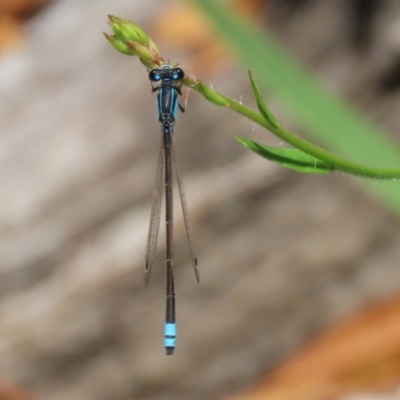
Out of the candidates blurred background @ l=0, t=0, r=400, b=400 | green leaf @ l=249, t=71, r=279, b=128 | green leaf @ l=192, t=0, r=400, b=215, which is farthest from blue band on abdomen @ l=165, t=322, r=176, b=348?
green leaf @ l=249, t=71, r=279, b=128

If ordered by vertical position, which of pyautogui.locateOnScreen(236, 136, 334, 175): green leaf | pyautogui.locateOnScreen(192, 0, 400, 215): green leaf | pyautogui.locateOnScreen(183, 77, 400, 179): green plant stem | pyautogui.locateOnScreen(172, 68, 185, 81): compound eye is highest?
pyautogui.locateOnScreen(192, 0, 400, 215): green leaf

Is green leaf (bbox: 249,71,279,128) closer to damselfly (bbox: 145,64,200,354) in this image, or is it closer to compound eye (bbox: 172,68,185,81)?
compound eye (bbox: 172,68,185,81)

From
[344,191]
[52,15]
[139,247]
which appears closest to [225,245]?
[139,247]

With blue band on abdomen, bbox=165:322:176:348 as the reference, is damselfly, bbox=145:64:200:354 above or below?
above

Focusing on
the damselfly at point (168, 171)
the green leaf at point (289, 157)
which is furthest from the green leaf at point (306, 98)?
the green leaf at point (289, 157)

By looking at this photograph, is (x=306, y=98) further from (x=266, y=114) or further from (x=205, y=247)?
(x=205, y=247)

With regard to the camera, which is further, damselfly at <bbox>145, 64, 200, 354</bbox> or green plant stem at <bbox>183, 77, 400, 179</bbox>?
damselfly at <bbox>145, 64, 200, 354</bbox>

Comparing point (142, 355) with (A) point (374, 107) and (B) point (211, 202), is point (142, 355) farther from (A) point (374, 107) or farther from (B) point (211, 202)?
(A) point (374, 107)
